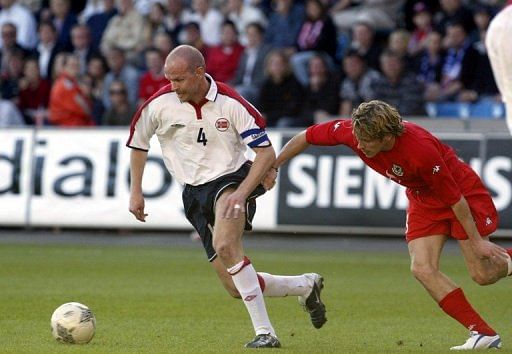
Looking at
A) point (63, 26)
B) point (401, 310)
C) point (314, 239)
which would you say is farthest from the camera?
point (63, 26)

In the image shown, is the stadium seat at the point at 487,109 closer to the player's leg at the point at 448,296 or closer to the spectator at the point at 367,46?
the spectator at the point at 367,46

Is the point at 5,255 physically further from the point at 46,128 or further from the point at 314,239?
the point at 314,239

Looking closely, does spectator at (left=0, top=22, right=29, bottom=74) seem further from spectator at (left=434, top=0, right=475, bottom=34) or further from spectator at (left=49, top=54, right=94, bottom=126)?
spectator at (left=434, top=0, right=475, bottom=34)

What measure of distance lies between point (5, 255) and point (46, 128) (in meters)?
3.71

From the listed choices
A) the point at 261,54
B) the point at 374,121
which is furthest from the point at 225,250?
the point at 261,54

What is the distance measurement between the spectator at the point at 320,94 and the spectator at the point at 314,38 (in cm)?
95

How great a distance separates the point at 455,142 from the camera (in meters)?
18.2

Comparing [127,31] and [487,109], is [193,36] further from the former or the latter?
[487,109]

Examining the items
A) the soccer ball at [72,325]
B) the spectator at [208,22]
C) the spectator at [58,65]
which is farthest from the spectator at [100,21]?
the soccer ball at [72,325]

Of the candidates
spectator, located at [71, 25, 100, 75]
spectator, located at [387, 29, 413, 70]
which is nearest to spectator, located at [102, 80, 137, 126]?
spectator, located at [71, 25, 100, 75]

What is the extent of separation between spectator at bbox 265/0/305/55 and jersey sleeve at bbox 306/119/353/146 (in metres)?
13.1

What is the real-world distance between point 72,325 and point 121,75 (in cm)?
1418

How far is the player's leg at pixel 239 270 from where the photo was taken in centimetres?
876

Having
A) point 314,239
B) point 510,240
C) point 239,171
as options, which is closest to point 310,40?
point 314,239
